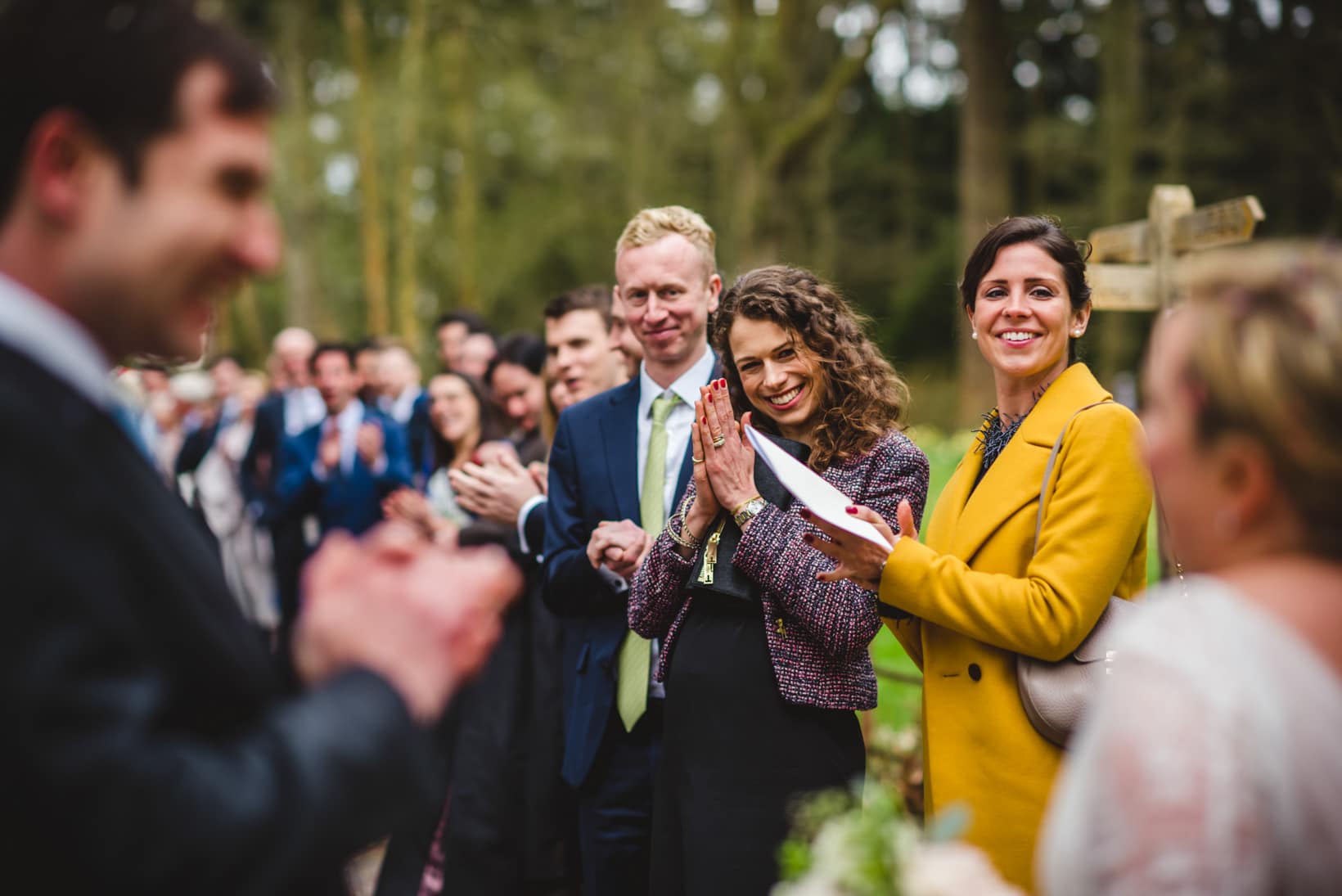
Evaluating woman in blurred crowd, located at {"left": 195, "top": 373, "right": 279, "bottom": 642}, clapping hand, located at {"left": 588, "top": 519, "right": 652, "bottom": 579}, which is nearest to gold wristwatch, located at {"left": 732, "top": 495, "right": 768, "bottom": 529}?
clapping hand, located at {"left": 588, "top": 519, "right": 652, "bottom": 579}

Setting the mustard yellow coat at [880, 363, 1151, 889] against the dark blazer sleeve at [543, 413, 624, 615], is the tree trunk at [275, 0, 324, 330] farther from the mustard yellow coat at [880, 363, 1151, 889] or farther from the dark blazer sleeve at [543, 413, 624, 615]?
the mustard yellow coat at [880, 363, 1151, 889]

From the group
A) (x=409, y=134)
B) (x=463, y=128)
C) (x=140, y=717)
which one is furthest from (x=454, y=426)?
(x=409, y=134)

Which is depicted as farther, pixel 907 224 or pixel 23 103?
pixel 907 224

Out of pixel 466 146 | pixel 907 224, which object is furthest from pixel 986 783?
pixel 907 224

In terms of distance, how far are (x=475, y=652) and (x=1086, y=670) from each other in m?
1.76

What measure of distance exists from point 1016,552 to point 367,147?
1779cm

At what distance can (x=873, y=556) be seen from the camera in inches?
108

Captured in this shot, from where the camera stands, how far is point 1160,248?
16.7ft

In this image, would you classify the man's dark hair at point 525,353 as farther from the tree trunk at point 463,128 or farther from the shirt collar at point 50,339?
the tree trunk at point 463,128

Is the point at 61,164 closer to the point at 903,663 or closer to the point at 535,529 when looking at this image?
the point at 535,529

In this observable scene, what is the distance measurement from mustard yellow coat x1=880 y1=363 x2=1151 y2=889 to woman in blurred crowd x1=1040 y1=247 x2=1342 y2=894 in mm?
1216

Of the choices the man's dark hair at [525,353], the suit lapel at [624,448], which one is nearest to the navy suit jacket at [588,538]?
the suit lapel at [624,448]

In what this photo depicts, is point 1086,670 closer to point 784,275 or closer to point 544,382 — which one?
point 784,275

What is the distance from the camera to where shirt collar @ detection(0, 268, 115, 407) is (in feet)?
4.10
